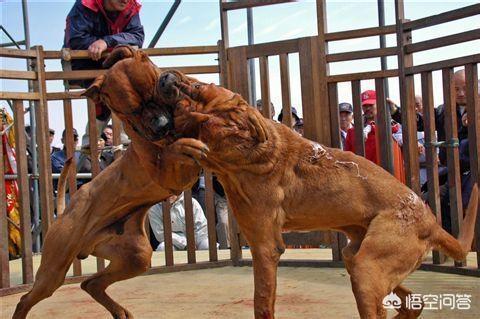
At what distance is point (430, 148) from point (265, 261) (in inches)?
129

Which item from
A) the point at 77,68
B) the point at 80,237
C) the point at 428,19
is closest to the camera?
the point at 80,237

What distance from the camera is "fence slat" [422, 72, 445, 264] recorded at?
6625 mm

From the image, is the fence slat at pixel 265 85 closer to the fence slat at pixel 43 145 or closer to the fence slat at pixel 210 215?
the fence slat at pixel 210 215

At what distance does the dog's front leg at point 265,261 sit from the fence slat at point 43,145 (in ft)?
11.5

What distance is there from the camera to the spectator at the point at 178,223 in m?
8.81

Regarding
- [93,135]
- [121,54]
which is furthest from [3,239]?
[121,54]

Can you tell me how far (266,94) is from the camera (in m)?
7.29

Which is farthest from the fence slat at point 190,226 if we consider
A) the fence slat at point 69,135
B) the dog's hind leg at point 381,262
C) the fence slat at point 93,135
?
the dog's hind leg at point 381,262

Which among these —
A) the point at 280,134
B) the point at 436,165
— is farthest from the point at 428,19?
the point at 280,134

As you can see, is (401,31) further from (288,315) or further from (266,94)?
(288,315)

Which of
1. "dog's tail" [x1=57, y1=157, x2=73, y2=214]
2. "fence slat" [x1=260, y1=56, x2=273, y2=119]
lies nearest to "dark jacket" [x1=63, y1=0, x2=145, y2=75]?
"fence slat" [x1=260, y1=56, x2=273, y2=119]

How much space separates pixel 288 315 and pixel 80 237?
1563 mm

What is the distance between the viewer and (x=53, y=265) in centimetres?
477

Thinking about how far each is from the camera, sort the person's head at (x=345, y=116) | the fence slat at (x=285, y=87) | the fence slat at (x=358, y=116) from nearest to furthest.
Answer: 1. the fence slat at (x=358, y=116)
2. the fence slat at (x=285, y=87)
3. the person's head at (x=345, y=116)
